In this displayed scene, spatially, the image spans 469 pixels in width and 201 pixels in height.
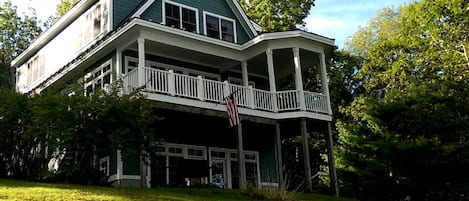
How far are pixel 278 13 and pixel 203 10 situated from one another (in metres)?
13.3

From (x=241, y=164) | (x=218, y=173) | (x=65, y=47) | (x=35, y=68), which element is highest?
(x=65, y=47)

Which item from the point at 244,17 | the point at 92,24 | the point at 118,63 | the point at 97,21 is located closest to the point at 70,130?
the point at 118,63

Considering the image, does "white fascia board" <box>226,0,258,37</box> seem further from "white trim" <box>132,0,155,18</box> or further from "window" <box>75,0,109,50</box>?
"window" <box>75,0,109,50</box>

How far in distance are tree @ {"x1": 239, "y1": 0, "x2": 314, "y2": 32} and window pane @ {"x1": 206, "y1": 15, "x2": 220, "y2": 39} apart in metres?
11.5

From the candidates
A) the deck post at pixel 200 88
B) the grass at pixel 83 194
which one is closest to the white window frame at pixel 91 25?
the deck post at pixel 200 88

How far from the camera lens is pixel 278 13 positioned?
35.0 meters

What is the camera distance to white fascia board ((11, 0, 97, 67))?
22484mm

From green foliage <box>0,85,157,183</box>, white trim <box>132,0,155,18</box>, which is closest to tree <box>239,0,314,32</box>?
white trim <box>132,0,155,18</box>

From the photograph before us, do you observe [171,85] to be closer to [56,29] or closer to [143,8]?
[143,8]

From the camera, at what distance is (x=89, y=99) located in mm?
14930

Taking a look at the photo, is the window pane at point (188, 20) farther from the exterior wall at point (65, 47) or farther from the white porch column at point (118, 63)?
the white porch column at point (118, 63)

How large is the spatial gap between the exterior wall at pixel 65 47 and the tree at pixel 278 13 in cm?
1336

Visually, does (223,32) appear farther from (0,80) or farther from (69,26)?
(0,80)

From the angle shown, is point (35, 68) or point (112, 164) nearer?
point (112, 164)
